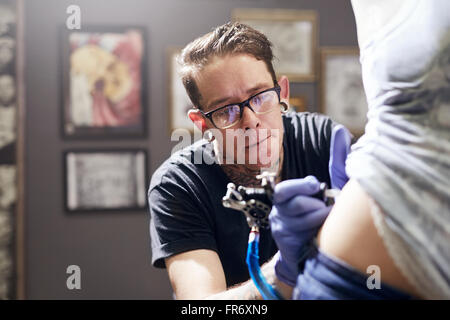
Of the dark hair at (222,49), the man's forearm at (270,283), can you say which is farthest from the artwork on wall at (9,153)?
the man's forearm at (270,283)

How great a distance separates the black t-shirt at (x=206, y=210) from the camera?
103 cm

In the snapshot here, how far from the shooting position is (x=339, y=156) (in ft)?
2.07

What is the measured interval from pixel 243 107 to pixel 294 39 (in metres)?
1.86

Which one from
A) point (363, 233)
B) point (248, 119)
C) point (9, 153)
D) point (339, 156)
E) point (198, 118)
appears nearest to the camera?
point (363, 233)

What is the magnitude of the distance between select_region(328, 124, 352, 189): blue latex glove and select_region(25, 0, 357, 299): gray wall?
1.98 metres

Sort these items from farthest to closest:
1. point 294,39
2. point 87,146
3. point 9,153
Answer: point 294,39 < point 87,146 < point 9,153

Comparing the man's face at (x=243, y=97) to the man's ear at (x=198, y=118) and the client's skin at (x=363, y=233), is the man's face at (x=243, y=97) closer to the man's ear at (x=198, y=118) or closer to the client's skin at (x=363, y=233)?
the man's ear at (x=198, y=118)

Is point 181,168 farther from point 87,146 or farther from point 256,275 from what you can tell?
point 87,146

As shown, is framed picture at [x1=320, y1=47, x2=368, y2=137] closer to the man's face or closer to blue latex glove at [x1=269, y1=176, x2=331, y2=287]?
the man's face

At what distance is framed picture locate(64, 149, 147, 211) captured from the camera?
2475 mm

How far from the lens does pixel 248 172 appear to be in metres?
1.06

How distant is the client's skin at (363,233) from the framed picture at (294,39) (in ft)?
6.90

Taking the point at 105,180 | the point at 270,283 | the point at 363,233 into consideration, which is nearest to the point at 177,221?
the point at 270,283
